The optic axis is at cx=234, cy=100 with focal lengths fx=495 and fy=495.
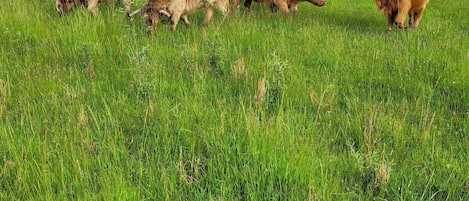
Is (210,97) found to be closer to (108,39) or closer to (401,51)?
(108,39)

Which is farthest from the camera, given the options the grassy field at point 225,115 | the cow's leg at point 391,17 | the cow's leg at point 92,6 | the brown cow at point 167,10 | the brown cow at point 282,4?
the brown cow at point 282,4

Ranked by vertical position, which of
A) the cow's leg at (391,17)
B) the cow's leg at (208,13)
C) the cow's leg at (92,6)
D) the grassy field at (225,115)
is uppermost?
the cow's leg at (92,6)

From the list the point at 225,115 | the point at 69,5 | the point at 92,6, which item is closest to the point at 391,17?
the point at 92,6

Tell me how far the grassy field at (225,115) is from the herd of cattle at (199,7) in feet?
1.02

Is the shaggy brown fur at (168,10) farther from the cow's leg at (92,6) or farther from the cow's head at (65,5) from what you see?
the cow's head at (65,5)

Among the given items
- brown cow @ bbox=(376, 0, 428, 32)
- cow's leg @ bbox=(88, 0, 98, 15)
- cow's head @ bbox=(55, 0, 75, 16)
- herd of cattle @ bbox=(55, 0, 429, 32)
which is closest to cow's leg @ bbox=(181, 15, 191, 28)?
herd of cattle @ bbox=(55, 0, 429, 32)

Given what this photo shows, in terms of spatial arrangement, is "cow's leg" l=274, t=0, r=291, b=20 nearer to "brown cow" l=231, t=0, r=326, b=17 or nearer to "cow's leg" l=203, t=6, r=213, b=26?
"brown cow" l=231, t=0, r=326, b=17

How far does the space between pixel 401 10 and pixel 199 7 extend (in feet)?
12.1

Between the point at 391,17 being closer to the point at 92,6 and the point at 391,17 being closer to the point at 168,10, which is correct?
the point at 168,10

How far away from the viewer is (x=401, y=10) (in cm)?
904

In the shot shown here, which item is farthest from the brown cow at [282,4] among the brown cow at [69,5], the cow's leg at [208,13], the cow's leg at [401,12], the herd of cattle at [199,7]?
the brown cow at [69,5]

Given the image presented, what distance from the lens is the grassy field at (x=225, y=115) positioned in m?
3.28

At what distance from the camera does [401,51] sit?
7.02 meters

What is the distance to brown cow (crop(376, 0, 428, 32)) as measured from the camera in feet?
29.7
